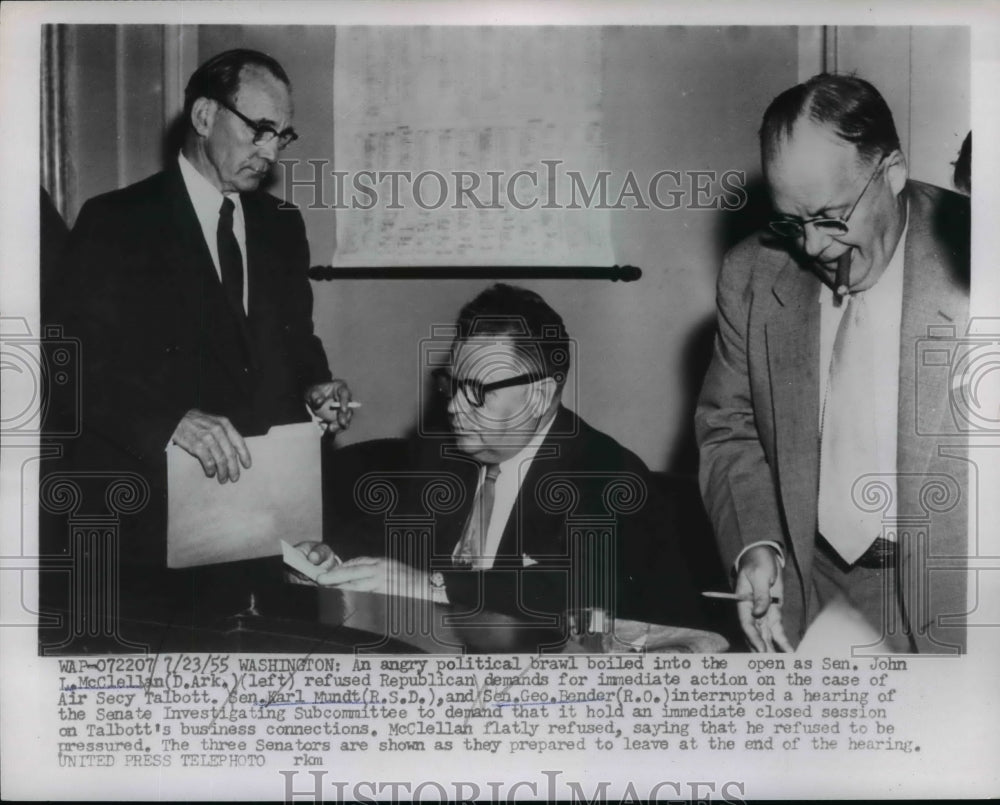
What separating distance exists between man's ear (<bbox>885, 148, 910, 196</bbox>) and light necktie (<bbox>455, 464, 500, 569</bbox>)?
1279 mm

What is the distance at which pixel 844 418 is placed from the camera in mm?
2771

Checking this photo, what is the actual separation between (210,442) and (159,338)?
30 centimetres

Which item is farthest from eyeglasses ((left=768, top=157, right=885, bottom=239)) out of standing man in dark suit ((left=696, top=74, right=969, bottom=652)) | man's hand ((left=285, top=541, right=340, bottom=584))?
man's hand ((left=285, top=541, right=340, bottom=584))

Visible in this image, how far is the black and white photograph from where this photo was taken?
2.77m

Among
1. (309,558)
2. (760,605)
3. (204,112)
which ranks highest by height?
(204,112)

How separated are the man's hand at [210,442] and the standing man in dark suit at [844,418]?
122 cm

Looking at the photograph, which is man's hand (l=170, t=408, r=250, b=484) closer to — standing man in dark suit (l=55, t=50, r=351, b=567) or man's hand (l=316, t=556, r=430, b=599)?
standing man in dark suit (l=55, t=50, r=351, b=567)

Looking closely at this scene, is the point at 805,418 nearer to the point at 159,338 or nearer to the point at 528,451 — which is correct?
the point at 528,451

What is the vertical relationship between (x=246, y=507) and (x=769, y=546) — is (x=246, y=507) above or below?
above

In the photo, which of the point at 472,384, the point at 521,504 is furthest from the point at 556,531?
the point at 472,384

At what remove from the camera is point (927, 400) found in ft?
9.12

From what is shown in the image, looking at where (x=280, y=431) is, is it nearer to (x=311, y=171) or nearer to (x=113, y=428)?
(x=113, y=428)

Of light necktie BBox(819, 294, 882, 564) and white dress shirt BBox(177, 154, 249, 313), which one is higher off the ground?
white dress shirt BBox(177, 154, 249, 313)

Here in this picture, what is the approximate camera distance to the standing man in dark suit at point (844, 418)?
2764 mm
